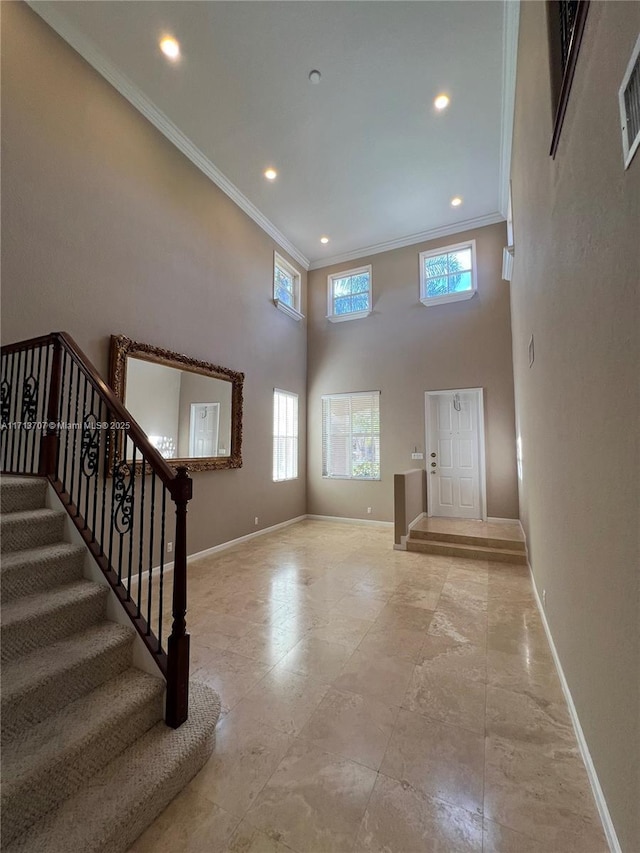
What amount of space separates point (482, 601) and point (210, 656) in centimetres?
245

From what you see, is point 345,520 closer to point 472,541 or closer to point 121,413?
point 472,541

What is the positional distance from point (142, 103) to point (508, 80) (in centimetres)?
403

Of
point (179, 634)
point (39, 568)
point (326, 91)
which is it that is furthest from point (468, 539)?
point (326, 91)

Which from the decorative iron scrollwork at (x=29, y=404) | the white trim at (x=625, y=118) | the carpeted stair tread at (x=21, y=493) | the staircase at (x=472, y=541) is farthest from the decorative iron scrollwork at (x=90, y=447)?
the staircase at (x=472, y=541)

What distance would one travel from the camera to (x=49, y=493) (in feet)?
7.32

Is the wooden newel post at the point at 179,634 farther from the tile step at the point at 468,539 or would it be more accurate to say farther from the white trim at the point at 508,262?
the white trim at the point at 508,262

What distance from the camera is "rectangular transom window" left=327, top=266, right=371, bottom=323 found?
22.5 ft

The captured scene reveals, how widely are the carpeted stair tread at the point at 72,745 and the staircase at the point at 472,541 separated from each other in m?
3.92

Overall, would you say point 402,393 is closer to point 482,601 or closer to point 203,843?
point 482,601

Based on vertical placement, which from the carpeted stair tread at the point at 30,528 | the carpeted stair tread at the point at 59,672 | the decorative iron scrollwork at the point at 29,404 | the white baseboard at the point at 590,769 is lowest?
the white baseboard at the point at 590,769

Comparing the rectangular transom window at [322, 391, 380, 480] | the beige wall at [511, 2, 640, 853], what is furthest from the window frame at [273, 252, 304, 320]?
the beige wall at [511, 2, 640, 853]

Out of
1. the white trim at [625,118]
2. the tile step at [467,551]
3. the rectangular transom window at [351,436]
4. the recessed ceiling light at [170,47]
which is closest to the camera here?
the white trim at [625,118]

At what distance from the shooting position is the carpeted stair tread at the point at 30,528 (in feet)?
6.13

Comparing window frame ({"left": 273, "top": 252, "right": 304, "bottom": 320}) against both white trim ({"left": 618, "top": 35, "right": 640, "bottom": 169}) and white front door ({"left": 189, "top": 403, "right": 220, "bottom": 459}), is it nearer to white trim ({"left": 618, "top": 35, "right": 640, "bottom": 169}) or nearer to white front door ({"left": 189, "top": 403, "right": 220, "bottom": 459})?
white front door ({"left": 189, "top": 403, "right": 220, "bottom": 459})
